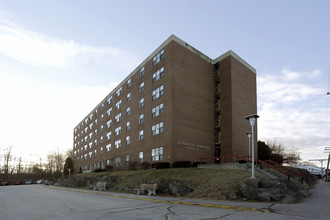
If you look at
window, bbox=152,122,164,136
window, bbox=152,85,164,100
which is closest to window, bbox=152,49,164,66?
window, bbox=152,85,164,100

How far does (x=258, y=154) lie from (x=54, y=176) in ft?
255

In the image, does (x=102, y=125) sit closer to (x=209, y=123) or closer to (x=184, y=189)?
(x=209, y=123)

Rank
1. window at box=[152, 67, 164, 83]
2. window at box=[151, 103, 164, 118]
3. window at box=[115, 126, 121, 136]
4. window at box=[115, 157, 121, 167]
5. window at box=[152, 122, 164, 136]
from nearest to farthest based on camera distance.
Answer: window at box=[152, 122, 164, 136] → window at box=[151, 103, 164, 118] → window at box=[152, 67, 164, 83] → window at box=[115, 157, 121, 167] → window at box=[115, 126, 121, 136]

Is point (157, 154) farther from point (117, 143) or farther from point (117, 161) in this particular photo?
point (117, 143)

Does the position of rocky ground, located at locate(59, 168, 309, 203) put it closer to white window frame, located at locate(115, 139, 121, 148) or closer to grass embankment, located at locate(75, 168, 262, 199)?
grass embankment, located at locate(75, 168, 262, 199)

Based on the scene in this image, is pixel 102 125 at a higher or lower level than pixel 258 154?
higher

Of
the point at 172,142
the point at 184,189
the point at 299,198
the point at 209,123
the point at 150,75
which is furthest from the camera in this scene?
the point at 150,75

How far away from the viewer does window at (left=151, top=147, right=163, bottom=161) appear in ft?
106

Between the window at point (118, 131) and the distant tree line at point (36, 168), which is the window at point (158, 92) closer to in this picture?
the window at point (118, 131)

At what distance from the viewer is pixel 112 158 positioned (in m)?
49.0

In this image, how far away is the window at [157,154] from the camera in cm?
3230

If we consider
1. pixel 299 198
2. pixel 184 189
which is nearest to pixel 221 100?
pixel 184 189

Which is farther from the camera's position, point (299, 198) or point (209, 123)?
point (209, 123)

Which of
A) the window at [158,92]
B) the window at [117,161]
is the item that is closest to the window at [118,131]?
the window at [117,161]
